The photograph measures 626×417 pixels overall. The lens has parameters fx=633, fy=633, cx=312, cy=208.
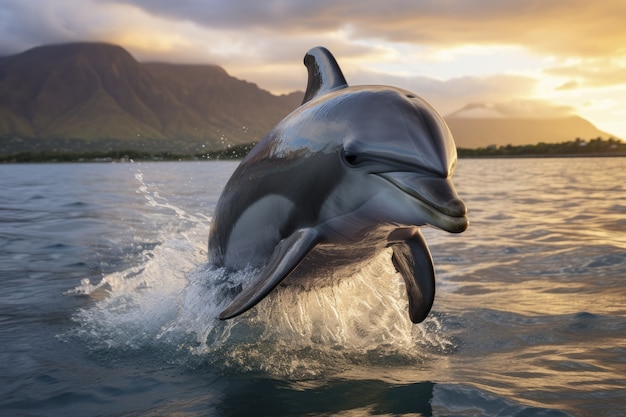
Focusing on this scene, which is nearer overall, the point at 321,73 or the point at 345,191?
the point at 345,191

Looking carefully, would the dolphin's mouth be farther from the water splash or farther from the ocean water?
the water splash

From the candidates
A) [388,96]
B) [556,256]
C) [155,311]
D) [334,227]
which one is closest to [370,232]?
[334,227]

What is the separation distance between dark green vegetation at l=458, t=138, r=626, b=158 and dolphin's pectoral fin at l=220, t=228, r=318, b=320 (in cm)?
10912

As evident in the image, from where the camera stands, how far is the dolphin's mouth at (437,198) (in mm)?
3445

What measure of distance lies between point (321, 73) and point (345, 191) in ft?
6.45

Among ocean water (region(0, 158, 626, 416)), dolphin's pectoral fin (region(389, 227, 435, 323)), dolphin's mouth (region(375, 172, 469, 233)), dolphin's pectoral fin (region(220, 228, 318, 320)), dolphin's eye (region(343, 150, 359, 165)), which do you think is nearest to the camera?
dolphin's mouth (region(375, 172, 469, 233))

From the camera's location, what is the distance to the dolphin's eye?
3949 mm

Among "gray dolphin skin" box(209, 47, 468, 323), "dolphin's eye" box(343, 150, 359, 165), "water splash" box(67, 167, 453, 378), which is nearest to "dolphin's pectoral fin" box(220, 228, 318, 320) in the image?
"gray dolphin skin" box(209, 47, 468, 323)

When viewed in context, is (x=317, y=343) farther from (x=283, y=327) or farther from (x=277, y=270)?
(x=277, y=270)

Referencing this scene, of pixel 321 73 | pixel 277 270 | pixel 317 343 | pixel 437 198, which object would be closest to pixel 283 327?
pixel 317 343

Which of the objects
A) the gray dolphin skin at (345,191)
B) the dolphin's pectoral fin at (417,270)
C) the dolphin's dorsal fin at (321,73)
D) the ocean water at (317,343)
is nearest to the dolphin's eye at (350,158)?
the gray dolphin skin at (345,191)

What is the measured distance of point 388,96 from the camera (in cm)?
410

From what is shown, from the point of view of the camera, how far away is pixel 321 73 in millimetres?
5707

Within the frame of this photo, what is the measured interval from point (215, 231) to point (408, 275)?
7.03 ft
